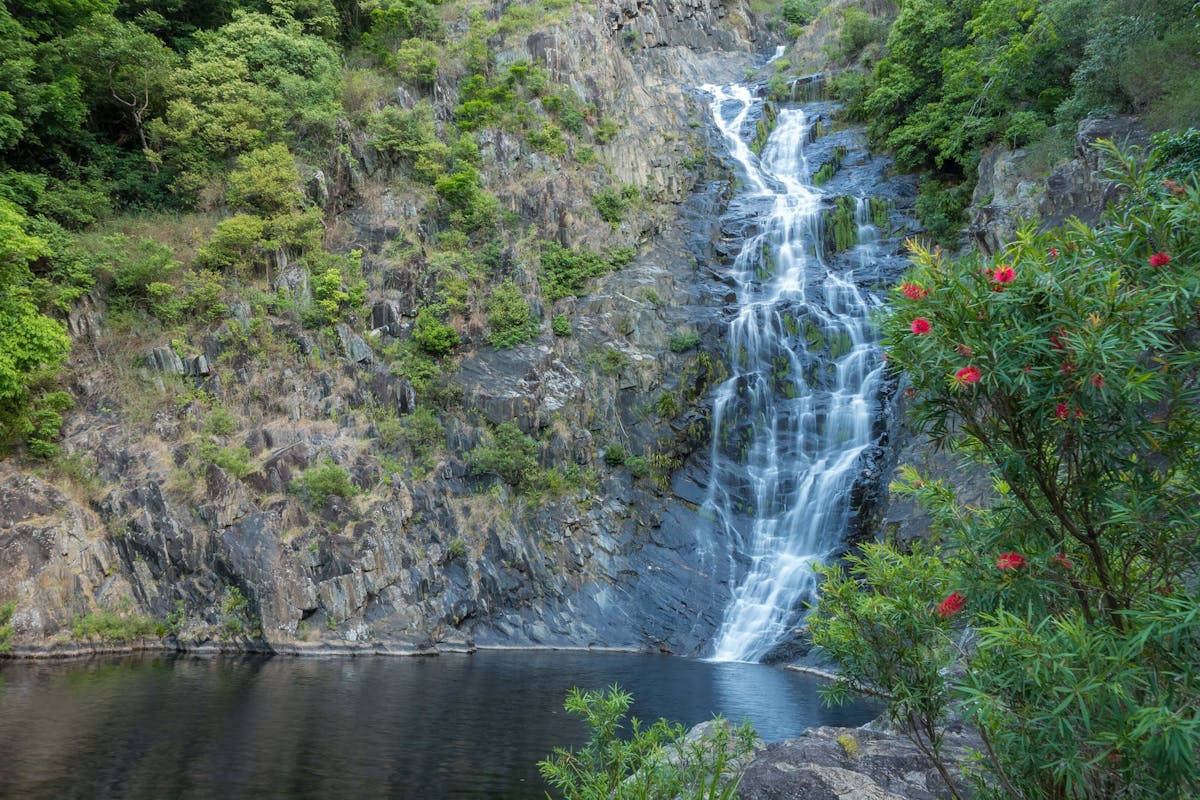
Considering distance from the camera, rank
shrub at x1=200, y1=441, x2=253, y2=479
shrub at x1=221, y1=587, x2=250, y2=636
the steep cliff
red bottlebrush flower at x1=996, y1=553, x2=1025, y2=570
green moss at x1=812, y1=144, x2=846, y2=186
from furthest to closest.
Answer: green moss at x1=812, y1=144, x2=846, y2=186 < shrub at x1=200, y1=441, x2=253, y2=479 < the steep cliff < shrub at x1=221, y1=587, x2=250, y2=636 < red bottlebrush flower at x1=996, y1=553, x2=1025, y2=570

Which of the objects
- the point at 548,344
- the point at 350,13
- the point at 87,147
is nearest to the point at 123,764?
the point at 548,344

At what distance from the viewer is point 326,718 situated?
15438 millimetres

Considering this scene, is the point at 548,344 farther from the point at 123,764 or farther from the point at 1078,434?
the point at 1078,434

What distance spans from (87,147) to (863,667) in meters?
37.2

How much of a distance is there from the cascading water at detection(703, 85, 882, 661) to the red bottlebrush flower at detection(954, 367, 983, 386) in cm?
2133

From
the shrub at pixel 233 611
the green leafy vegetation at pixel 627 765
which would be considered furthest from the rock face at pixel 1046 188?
the shrub at pixel 233 611

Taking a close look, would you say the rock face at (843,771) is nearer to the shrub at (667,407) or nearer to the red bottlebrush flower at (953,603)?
the red bottlebrush flower at (953,603)

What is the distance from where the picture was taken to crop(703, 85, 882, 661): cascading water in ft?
86.9

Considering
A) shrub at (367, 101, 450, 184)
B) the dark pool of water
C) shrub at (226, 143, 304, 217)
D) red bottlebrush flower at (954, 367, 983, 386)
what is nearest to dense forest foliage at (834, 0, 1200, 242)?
the dark pool of water

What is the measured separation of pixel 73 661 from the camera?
2045 cm

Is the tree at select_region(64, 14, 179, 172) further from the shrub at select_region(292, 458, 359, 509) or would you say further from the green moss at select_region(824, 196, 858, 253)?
the green moss at select_region(824, 196, 858, 253)

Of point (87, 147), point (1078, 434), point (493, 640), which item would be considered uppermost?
point (87, 147)

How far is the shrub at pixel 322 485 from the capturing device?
2509 centimetres

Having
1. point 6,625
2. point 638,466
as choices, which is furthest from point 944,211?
point 6,625
